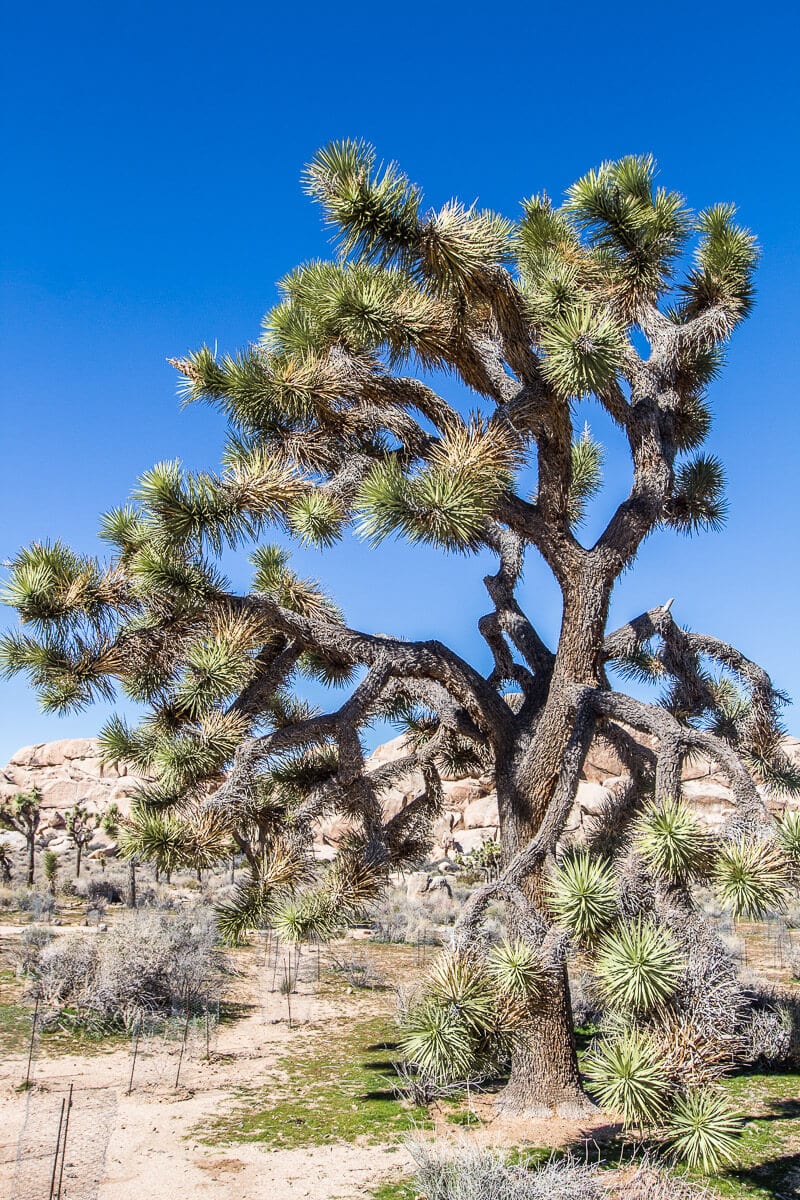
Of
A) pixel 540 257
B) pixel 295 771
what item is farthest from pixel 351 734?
pixel 540 257

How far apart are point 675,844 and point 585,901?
54 centimetres

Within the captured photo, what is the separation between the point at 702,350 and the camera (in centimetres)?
668

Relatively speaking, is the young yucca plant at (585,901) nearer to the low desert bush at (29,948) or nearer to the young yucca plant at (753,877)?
the young yucca plant at (753,877)

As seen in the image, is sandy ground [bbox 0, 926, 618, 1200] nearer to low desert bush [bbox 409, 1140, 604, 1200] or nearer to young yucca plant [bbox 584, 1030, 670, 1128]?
low desert bush [bbox 409, 1140, 604, 1200]

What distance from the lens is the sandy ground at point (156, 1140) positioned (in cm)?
554

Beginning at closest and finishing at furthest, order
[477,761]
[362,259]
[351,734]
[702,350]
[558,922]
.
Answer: [558,922], [362,259], [351,734], [702,350], [477,761]

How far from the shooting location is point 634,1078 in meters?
4.02

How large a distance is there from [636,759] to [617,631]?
3.55 ft

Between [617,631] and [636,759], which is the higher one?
[617,631]

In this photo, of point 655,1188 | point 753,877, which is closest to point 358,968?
point 655,1188

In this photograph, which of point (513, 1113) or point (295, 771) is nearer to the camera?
point (513, 1113)

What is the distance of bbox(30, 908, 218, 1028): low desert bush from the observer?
1040cm

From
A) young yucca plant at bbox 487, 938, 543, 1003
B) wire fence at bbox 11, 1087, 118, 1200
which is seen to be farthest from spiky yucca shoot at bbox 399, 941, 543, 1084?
wire fence at bbox 11, 1087, 118, 1200

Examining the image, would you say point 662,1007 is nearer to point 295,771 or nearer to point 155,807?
point 155,807
